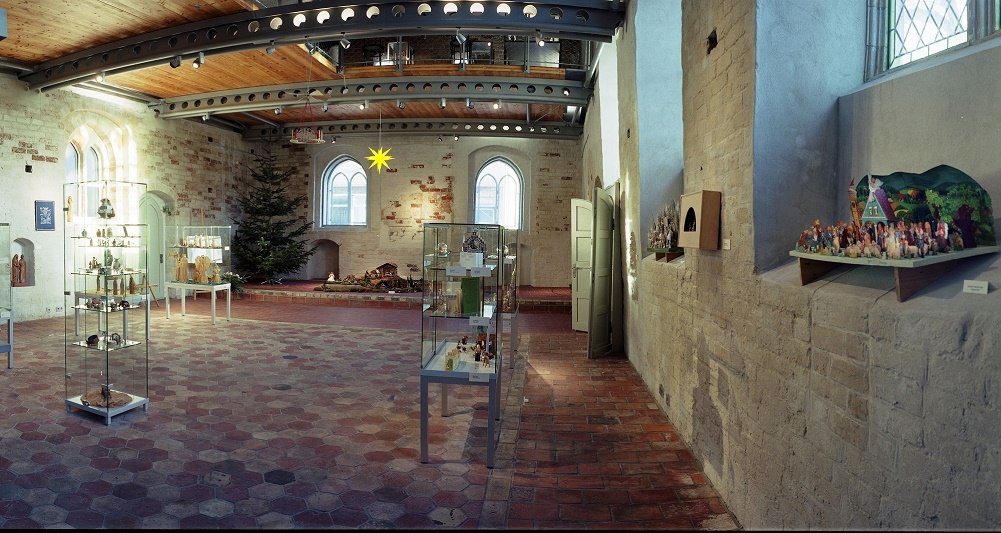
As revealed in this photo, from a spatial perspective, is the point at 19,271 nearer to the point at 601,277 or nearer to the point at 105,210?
the point at 105,210

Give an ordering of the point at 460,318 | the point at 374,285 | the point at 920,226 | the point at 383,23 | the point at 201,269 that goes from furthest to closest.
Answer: the point at 374,285, the point at 201,269, the point at 383,23, the point at 460,318, the point at 920,226

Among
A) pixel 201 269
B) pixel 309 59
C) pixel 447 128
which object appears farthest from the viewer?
pixel 447 128

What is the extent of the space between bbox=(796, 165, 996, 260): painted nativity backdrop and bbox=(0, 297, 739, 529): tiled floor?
193 cm

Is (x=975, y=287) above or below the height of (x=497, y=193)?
Answer: below

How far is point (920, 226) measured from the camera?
191 cm

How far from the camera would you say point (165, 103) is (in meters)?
11.8

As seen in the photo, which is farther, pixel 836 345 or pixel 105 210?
pixel 105 210

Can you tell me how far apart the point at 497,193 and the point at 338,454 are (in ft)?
39.2

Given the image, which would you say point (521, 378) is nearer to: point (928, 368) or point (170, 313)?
point (928, 368)

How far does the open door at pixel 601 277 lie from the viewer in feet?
24.3

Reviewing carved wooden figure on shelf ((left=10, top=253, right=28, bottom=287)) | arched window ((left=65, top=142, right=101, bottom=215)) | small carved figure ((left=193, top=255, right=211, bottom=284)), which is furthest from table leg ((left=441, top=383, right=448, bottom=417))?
arched window ((left=65, top=142, right=101, bottom=215))

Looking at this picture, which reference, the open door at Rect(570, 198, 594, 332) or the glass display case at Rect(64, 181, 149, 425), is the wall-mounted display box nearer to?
the glass display case at Rect(64, 181, 149, 425)

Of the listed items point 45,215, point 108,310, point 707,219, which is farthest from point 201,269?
point 707,219

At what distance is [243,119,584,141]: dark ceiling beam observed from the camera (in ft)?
46.1
